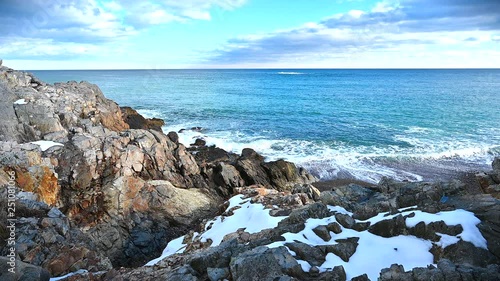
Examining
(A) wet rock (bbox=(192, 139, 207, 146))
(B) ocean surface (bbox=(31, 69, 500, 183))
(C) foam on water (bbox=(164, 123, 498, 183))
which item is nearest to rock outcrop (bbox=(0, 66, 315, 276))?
(C) foam on water (bbox=(164, 123, 498, 183))

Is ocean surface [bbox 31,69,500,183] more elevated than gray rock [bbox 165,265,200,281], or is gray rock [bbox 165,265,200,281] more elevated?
gray rock [bbox 165,265,200,281]

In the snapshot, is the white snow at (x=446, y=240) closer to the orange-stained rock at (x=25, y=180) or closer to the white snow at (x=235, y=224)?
the white snow at (x=235, y=224)

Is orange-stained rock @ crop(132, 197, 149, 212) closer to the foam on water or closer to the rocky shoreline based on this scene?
the rocky shoreline

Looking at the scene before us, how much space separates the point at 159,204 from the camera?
71.3ft

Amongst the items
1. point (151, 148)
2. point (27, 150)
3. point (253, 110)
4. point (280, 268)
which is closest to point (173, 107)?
point (253, 110)

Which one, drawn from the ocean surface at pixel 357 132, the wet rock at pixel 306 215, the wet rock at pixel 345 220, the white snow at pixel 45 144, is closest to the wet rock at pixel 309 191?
the wet rock at pixel 306 215

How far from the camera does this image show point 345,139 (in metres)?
44.8

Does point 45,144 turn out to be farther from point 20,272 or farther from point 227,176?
point 20,272

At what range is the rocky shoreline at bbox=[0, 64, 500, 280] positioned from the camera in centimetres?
1007

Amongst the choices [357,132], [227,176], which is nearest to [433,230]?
[227,176]

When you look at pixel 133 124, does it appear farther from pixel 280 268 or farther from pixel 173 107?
pixel 280 268

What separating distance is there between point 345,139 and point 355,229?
3408 centimetres

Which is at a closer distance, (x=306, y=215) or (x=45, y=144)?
(x=306, y=215)

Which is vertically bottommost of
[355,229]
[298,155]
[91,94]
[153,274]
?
[298,155]
